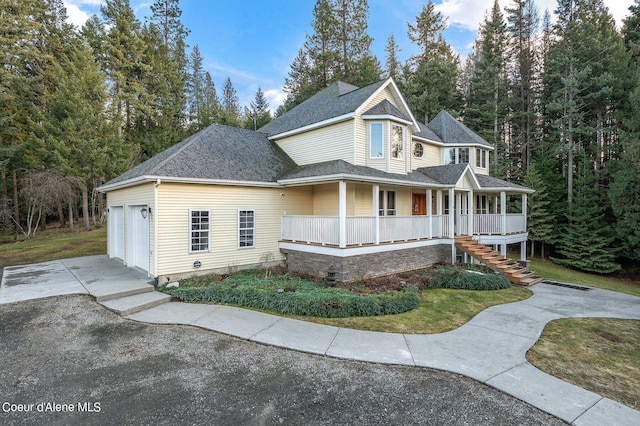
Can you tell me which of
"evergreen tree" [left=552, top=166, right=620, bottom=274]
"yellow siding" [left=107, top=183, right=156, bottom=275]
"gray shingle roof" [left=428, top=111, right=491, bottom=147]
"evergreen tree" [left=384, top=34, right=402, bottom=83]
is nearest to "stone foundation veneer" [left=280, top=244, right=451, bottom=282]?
"yellow siding" [left=107, top=183, right=156, bottom=275]

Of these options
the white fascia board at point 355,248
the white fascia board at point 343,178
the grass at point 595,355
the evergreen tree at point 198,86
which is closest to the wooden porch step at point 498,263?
the white fascia board at point 355,248

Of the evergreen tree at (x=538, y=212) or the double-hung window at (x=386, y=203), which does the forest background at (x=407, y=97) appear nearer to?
the evergreen tree at (x=538, y=212)

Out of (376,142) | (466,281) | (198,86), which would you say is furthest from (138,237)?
(198,86)

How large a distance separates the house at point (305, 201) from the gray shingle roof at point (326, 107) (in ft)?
0.34

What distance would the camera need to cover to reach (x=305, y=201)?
45.5 ft

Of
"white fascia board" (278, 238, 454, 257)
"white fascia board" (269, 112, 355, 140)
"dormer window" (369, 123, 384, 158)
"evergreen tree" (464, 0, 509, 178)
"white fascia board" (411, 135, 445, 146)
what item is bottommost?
"white fascia board" (278, 238, 454, 257)

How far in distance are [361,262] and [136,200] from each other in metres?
8.89

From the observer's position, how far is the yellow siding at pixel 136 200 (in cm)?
997

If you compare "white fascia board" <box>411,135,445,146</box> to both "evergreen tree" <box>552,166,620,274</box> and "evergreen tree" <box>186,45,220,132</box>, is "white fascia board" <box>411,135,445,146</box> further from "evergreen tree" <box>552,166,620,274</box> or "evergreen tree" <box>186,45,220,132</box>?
"evergreen tree" <box>186,45,220,132</box>

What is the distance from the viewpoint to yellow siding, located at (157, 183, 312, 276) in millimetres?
9992

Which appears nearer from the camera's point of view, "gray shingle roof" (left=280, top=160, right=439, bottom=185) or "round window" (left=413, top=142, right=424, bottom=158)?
"gray shingle roof" (left=280, top=160, right=439, bottom=185)

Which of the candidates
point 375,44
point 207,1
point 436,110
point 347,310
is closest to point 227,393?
point 347,310

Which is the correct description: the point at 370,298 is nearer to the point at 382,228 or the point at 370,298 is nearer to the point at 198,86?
the point at 382,228

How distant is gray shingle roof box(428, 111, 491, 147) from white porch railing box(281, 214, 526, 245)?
18.8ft
